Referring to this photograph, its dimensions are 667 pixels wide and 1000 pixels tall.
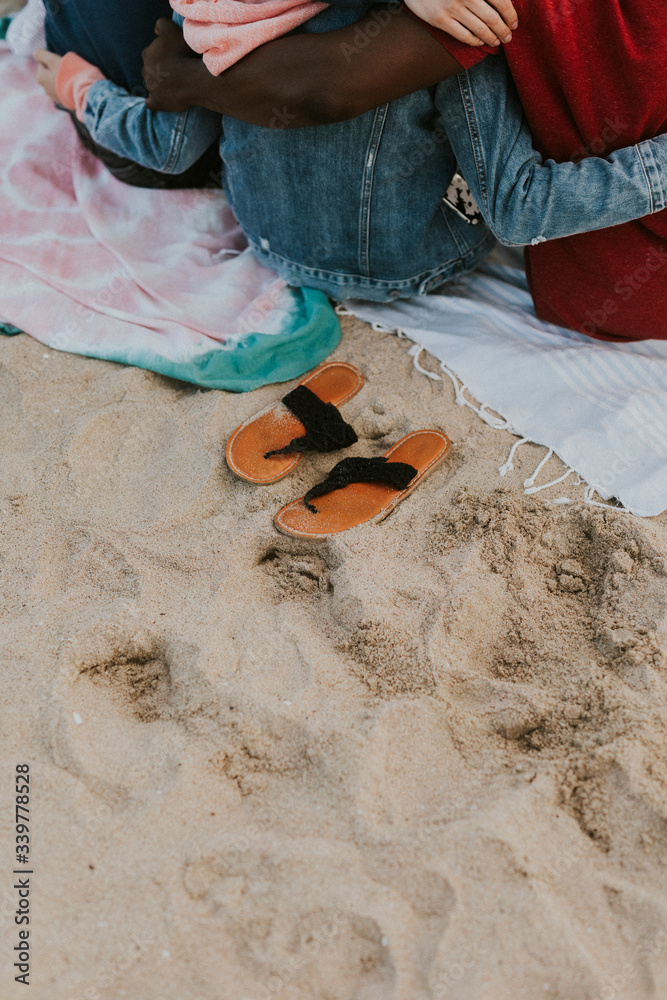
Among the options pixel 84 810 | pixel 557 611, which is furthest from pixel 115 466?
pixel 557 611

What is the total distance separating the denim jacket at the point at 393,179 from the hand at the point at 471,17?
108 millimetres

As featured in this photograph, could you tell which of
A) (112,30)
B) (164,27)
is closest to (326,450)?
(164,27)

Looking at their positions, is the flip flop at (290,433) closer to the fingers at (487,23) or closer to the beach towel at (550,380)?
the beach towel at (550,380)

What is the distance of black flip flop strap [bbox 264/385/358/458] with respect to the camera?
165 centimetres

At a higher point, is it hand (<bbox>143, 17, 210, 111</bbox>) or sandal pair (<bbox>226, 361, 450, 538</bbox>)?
hand (<bbox>143, 17, 210, 111</bbox>)

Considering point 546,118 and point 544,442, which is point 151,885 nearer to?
point 544,442

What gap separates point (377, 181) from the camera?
5.53 feet

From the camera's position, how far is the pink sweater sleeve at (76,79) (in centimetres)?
192

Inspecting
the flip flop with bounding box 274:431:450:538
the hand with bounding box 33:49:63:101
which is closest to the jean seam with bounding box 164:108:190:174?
the hand with bounding box 33:49:63:101

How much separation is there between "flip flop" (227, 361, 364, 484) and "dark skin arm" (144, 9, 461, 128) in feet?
1.92

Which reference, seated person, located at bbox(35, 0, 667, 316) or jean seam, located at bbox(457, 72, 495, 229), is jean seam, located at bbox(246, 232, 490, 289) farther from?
jean seam, located at bbox(457, 72, 495, 229)

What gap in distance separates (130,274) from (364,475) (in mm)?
949

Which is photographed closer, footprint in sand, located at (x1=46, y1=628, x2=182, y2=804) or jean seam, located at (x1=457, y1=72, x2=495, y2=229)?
footprint in sand, located at (x1=46, y1=628, x2=182, y2=804)
